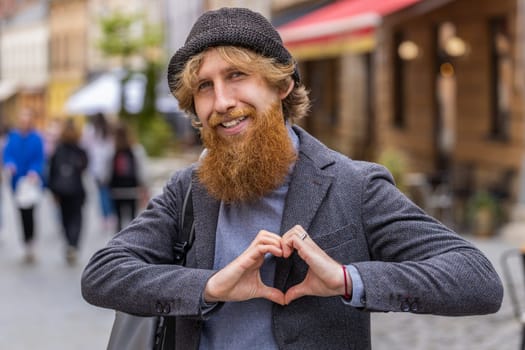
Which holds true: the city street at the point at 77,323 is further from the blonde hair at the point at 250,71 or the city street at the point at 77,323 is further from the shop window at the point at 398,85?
the shop window at the point at 398,85

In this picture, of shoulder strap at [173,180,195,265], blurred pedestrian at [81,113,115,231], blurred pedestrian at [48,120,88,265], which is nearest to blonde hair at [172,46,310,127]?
shoulder strap at [173,180,195,265]

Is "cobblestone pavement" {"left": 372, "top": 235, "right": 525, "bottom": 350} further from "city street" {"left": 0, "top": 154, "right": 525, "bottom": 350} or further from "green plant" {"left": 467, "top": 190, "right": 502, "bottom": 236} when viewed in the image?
"green plant" {"left": 467, "top": 190, "right": 502, "bottom": 236}

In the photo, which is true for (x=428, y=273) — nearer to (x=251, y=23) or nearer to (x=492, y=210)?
(x=251, y=23)

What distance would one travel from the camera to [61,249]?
1251cm

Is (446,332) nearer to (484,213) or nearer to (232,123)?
(484,213)

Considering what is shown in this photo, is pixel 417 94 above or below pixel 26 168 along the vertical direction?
below

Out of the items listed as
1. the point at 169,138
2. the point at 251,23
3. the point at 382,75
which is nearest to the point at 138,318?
the point at 251,23

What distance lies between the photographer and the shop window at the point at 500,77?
519 inches

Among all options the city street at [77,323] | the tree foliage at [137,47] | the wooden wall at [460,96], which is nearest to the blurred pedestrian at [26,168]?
the city street at [77,323]

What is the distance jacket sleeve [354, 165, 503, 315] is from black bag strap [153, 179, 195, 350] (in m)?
0.41

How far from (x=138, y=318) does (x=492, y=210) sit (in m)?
10.4

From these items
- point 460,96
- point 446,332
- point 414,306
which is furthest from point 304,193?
point 460,96

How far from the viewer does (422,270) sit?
2.00 meters

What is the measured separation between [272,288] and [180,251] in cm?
30
